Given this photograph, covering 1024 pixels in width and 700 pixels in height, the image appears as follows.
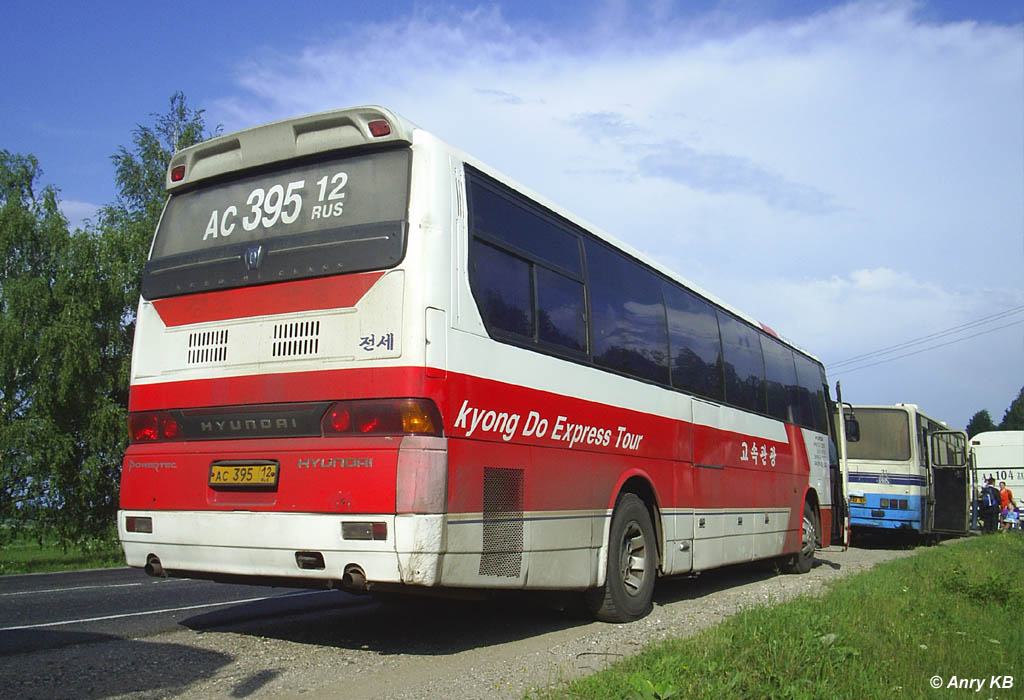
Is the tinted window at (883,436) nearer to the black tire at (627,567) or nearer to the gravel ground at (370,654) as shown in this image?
the gravel ground at (370,654)

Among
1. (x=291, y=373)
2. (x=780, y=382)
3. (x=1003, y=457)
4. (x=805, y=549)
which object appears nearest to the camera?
(x=291, y=373)

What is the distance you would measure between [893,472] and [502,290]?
54.8 feet

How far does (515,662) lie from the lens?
6031mm

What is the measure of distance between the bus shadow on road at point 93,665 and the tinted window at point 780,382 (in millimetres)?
8706

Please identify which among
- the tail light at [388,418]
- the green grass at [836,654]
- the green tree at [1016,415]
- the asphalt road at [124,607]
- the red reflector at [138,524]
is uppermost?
the green tree at [1016,415]

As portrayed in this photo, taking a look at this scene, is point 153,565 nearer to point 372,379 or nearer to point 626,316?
point 372,379

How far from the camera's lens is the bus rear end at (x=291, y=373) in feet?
18.1

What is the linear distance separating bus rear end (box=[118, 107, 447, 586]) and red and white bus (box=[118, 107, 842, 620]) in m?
0.01

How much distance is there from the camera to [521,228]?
6.94m

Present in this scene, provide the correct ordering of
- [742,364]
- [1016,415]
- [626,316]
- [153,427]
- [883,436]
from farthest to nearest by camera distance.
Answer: [1016,415]
[883,436]
[742,364]
[626,316]
[153,427]

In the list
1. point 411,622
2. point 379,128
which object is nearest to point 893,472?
point 411,622

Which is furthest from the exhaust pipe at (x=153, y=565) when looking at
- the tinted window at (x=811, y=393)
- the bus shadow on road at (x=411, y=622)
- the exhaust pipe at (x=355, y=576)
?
the tinted window at (x=811, y=393)

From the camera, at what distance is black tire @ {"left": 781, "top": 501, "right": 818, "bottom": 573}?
13.6 meters

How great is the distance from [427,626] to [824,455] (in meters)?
9.48
